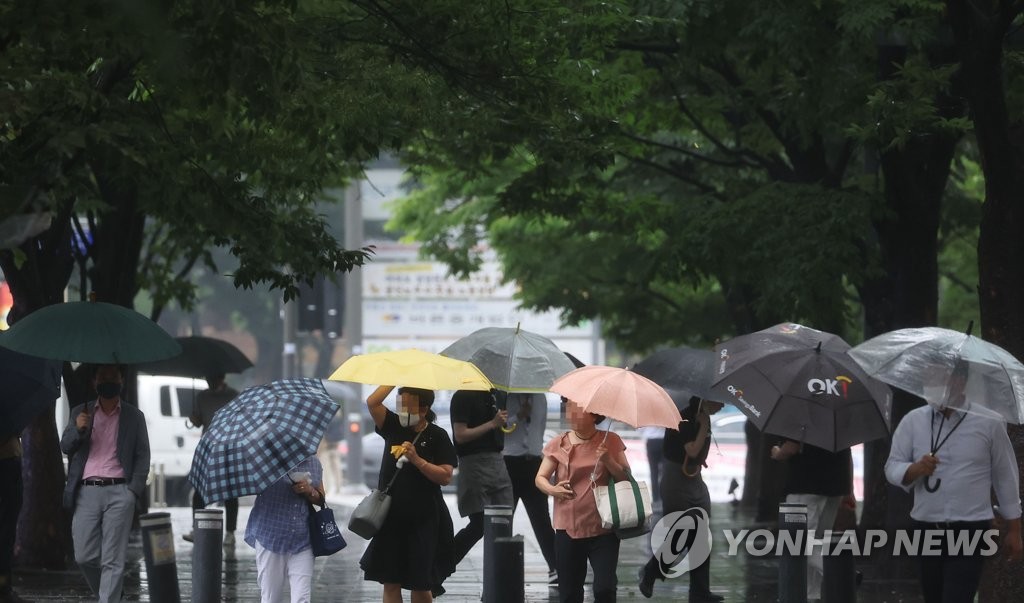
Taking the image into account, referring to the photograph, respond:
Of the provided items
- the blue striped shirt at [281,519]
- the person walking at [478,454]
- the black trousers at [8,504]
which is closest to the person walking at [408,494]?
the blue striped shirt at [281,519]

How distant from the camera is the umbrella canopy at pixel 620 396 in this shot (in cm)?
877

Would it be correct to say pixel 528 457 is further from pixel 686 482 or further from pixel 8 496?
pixel 8 496

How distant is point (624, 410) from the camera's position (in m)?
8.75

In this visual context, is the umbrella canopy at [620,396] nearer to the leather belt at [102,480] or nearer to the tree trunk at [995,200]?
the tree trunk at [995,200]

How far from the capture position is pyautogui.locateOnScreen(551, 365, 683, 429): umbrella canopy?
8.77 metres

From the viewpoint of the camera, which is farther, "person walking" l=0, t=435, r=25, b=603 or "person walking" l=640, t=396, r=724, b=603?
"person walking" l=640, t=396, r=724, b=603

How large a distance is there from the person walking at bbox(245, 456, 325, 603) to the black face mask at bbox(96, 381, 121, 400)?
2.02 meters

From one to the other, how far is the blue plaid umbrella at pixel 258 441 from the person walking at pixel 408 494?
801mm

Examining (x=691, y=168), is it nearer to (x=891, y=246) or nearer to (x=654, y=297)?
(x=654, y=297)

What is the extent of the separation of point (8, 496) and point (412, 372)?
3.43 metres

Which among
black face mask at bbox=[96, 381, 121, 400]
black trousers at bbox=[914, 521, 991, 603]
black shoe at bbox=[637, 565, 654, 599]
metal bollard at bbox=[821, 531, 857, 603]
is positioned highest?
black face mask at bbox=[96, 381, 121, 400]

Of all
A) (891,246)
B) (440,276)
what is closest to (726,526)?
(891,246)

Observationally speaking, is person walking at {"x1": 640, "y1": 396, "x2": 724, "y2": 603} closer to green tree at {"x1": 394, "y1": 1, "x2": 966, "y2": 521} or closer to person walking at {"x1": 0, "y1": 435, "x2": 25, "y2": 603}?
green tree at {"x1": 394, "y1": 1, "x2": 966, "y2": 521}

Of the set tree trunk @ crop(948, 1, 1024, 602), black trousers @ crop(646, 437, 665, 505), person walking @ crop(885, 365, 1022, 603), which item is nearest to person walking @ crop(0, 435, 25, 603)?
person walking @ crop(885, 365, 1022, 603)
